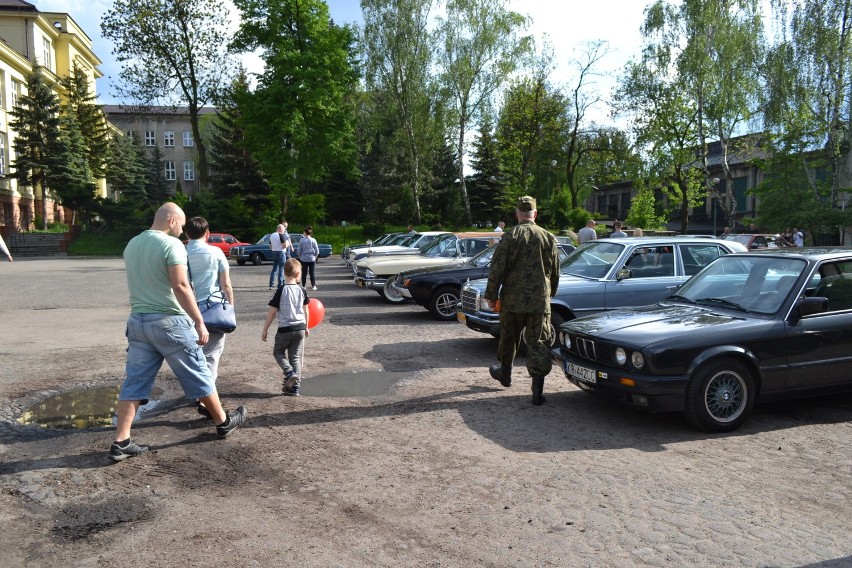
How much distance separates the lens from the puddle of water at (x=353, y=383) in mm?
7293

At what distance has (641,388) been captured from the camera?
5.71m

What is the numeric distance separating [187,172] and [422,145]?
53.6 m

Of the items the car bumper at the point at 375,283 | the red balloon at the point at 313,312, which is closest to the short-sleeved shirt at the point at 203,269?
the red balloon at the point at 313,312

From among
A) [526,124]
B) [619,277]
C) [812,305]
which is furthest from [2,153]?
[812,305]

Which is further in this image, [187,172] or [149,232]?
[187,172]

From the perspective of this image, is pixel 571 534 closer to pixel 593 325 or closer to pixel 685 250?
pixel 593 325

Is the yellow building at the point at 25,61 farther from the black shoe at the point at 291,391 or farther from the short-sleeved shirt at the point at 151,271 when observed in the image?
the short-sleeved shirt at the point at 151,271

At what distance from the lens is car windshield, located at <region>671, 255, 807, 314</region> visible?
6375 mm

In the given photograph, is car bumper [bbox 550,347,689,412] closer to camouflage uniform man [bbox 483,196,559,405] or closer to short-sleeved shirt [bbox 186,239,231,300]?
camouflage uniform man [bbox 483,196,559,405]

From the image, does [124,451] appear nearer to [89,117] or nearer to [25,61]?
[25,61]

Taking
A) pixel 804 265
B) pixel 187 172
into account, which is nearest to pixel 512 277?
pixel 804 265

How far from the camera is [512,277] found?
22.3 ft

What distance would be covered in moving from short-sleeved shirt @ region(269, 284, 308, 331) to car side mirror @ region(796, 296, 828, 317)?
4826 millimetres

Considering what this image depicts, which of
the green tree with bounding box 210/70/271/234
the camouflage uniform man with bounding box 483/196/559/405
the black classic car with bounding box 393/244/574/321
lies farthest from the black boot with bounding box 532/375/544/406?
the green tree with bounding box 210/70/271/234
